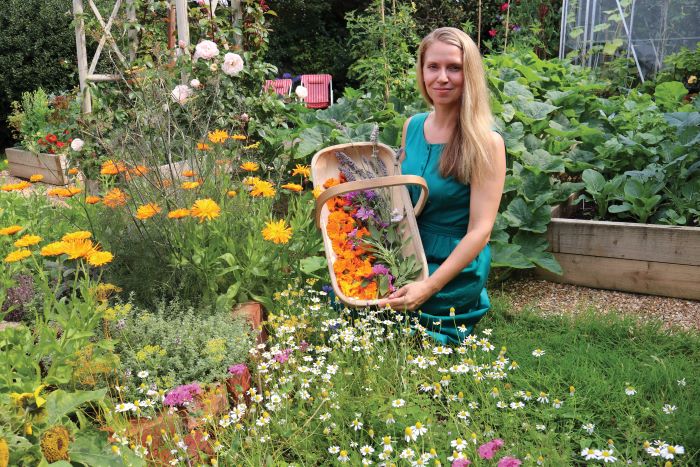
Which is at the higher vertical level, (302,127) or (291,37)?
(291,37)

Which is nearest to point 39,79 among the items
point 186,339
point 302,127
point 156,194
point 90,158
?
point 90,158

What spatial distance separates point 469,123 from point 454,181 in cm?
24

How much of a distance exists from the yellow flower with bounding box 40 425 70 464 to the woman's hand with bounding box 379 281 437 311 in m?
1.13

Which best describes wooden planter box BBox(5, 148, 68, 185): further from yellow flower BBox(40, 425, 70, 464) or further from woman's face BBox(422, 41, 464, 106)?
yellow flower BBox(40, 425, 70, 464)

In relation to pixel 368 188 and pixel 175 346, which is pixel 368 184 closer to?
pixel 368 188

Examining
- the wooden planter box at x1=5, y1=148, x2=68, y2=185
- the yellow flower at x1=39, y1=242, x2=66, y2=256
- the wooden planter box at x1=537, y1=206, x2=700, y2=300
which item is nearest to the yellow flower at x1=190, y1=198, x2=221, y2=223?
the yellow flower at x1=39, y1=242, x2=66, y2=256

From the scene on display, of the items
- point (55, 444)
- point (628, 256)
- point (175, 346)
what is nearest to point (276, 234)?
point (175, 346)

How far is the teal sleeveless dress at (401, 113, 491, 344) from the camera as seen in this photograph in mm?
2404

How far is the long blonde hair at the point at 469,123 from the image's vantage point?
2268 mm

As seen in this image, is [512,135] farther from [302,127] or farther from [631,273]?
[302,127]

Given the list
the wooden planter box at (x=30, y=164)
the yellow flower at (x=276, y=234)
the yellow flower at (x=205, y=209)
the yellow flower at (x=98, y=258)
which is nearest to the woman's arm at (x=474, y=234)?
the yellow flower at (x=276, y=234)

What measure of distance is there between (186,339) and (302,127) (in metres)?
2.32

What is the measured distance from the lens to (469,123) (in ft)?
7.48

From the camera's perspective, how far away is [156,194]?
2.42 metres
